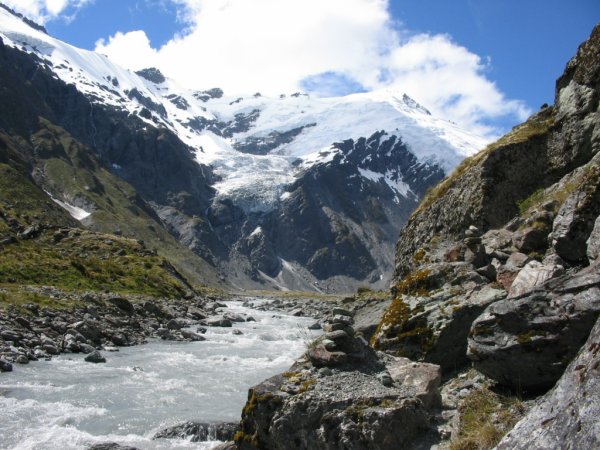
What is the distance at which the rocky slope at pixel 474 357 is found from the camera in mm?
7402

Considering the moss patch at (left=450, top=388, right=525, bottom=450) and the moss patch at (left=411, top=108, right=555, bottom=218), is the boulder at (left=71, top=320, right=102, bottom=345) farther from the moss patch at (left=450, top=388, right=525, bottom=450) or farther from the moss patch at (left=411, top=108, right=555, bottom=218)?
the moss patch at (left=450, top=388, right=525, bottom=450)

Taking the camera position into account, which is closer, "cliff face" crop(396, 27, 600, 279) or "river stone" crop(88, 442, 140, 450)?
"river stone" crop(88, 442, 140, 450)

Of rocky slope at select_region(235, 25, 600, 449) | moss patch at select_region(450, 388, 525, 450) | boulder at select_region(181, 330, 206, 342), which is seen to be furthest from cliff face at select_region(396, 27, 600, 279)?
boulder at select_region(181, 330, 206, 342)

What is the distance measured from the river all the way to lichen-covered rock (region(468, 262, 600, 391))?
11692mm

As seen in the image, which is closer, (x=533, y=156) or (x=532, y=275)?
(x=532, y=275)

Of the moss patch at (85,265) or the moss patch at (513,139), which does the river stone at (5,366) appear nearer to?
the moss patch at (85,265)

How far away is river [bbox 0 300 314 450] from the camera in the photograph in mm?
17375

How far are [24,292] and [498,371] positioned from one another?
41.7 m

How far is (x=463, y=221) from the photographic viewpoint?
22547 millimetres

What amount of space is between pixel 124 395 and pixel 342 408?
1656 centimetres

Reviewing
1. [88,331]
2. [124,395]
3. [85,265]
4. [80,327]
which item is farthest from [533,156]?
[85,265]

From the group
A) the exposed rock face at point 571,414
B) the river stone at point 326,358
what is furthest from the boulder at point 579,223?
the exposed rock face at point 571,414

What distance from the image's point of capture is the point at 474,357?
30.0ft

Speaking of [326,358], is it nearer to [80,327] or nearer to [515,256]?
[515,256]
